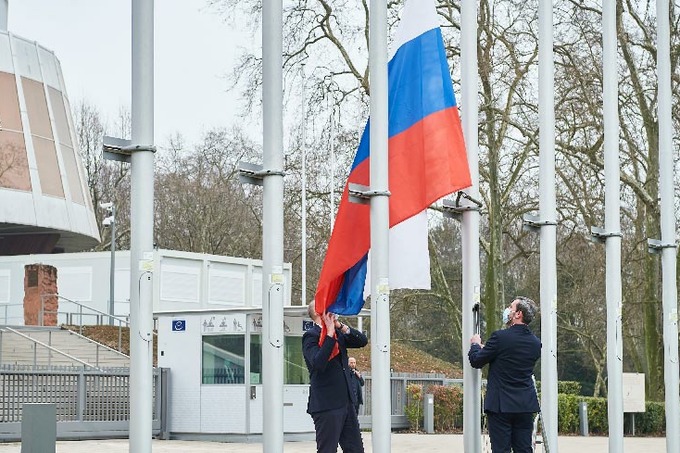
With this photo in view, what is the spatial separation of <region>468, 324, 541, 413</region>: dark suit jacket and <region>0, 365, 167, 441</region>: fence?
46.0ft

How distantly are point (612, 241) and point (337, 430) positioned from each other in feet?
20.6

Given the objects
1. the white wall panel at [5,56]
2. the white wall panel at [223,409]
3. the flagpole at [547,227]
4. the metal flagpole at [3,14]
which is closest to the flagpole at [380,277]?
the flagpole at [547,227]

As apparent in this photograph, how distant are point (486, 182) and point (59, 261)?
68.4ft

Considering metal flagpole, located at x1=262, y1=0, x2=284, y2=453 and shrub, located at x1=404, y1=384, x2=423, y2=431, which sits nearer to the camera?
metal flagpole, located at x1=262, y1=0, x2=284, y2=453

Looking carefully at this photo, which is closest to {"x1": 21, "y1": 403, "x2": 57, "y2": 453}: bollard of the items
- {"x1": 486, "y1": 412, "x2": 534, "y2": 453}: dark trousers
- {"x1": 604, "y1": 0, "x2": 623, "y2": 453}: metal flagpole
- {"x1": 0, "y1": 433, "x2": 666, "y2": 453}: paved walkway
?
{"x1": 486, "y1": 412, "x2": 534, "y2": 453}: dark trousers

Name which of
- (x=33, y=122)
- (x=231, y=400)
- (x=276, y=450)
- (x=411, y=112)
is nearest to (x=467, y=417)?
(x=276, y=450)

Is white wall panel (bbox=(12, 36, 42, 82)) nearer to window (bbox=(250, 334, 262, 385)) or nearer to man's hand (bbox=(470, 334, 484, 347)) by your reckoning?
window (bbox=(250, 334, 262, 385))

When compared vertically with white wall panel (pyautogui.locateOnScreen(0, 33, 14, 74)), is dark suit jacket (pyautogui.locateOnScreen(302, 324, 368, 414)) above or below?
below

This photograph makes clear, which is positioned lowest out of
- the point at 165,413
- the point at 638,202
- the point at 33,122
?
the point at 165,413

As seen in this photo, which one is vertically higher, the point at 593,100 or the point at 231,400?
the point at 593,100

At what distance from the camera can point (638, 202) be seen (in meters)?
38.8

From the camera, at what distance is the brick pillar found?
4425cm

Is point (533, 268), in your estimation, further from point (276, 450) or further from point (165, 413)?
point (276, 450)

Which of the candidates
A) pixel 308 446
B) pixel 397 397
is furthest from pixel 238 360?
pixel 397 397
